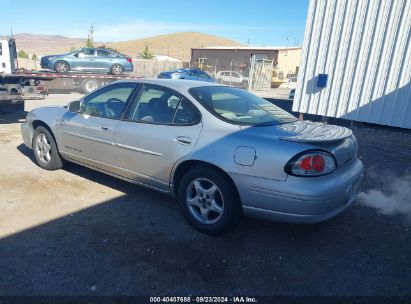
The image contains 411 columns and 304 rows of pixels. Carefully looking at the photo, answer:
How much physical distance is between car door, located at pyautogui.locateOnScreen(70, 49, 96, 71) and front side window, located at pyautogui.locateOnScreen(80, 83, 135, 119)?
11.9 meters

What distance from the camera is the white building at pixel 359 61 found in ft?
27.1

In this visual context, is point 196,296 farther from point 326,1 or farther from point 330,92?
point 326,1

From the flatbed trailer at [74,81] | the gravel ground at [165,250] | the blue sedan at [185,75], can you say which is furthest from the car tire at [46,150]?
the blue sedan at [185,75]

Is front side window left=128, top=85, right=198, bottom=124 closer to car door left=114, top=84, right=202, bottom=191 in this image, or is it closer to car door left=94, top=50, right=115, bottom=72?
car door left=114, top=84, right=202, bottom=191

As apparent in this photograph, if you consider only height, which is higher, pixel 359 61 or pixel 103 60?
pixel 359 61

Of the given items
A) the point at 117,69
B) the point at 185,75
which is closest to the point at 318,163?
the point at 117,69

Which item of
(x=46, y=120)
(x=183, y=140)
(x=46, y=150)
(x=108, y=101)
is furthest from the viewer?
(x=46, y=150)

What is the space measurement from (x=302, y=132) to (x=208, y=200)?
1.16 meters

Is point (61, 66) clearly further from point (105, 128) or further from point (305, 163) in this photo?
point (305, 163)

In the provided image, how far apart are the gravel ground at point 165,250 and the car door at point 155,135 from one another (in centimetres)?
51

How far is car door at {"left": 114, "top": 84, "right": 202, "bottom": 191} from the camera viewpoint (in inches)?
138

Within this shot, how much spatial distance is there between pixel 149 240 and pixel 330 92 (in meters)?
7.85

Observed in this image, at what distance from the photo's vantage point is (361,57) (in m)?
8.80

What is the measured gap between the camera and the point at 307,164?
291 cm
